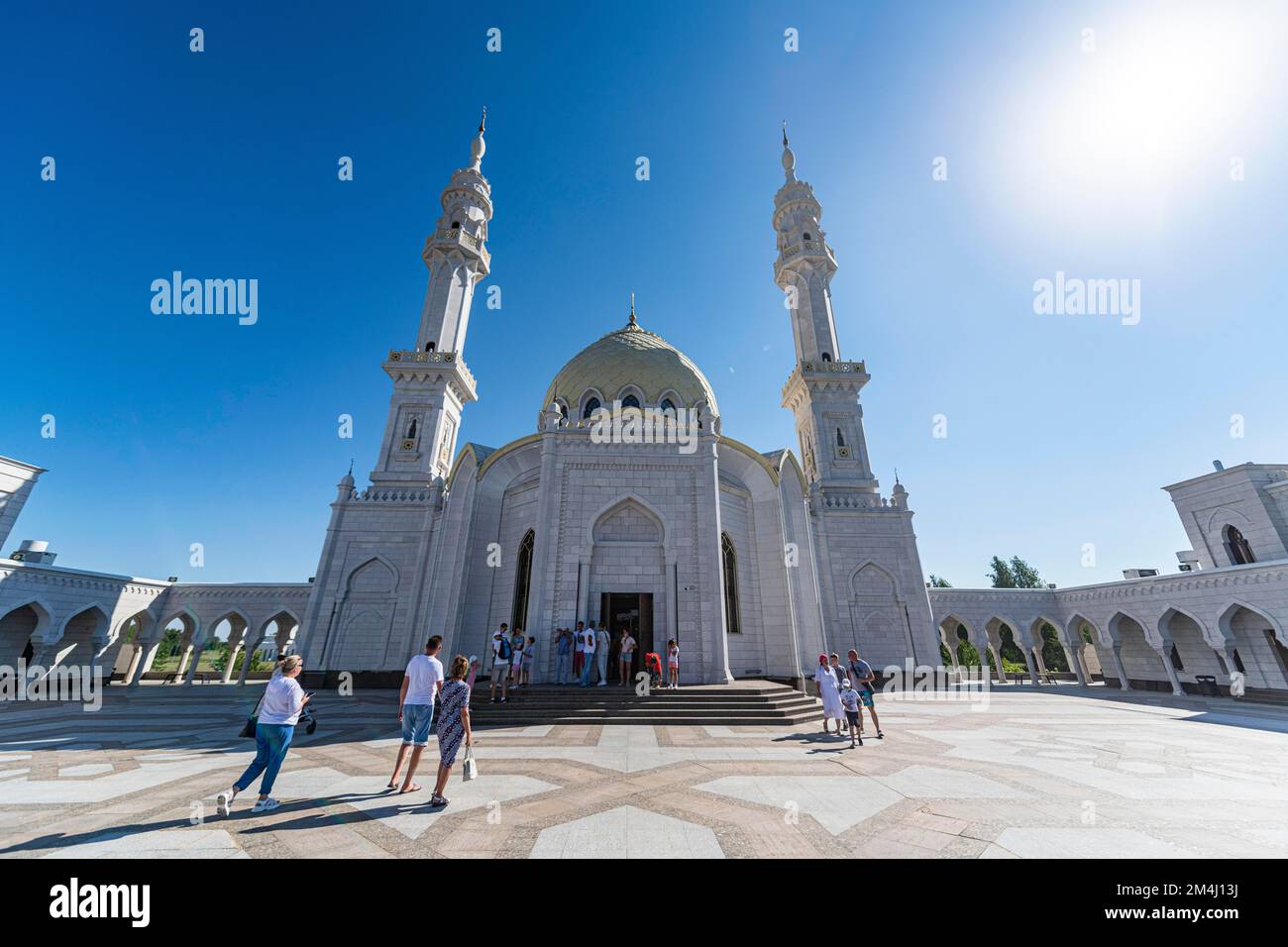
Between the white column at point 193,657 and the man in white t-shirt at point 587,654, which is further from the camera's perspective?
the white column at point 193,657

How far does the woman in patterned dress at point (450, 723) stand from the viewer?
4.91 metres

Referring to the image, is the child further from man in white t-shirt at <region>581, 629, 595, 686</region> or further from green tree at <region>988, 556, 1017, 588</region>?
green tree at <region>988, 556, 1017, 588</region>

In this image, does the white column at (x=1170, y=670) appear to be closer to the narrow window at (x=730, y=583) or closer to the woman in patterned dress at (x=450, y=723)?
the narrow window at (x=730, y=583)

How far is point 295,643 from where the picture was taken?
64.7ft

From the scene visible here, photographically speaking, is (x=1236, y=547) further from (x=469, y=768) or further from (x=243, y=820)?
(x=243, y=820)

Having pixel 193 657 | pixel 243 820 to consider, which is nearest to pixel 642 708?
pixel 243 820

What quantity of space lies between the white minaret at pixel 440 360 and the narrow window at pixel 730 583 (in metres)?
15.7

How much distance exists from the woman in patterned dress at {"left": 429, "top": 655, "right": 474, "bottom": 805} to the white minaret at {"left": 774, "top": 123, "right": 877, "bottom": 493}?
2107 centimetres

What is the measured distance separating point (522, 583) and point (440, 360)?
608 inches

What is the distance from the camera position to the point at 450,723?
5227mm

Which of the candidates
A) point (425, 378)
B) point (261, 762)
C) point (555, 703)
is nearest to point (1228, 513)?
point (555, 703)

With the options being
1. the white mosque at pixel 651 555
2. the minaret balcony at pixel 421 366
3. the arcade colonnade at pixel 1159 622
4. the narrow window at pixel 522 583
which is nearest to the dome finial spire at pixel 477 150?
the white mosque at pixel 651 555
